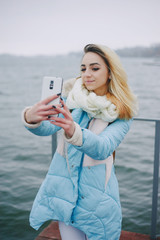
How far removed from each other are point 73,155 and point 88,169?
11cm

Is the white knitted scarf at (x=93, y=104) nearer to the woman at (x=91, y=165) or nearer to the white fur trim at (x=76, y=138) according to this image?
the woman at (x=91, y=165)

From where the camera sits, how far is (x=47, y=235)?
7.73 feet

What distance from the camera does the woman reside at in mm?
1452

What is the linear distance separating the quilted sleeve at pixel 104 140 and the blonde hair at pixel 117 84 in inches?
2.4

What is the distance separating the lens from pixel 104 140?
4.26 ft

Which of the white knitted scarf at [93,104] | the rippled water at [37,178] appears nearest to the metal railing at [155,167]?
the white knitted scarf at [93,104]

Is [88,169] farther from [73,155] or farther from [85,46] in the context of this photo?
[85,46]

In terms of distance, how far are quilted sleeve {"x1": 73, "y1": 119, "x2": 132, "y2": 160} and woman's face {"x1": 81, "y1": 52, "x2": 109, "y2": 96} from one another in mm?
254

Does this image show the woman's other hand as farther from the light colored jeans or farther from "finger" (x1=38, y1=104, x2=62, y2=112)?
the light colored jeans

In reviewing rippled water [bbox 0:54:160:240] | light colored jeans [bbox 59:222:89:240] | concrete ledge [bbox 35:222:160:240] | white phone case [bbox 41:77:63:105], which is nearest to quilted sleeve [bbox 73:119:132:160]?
white phone case [bbox 41:77:63:105]

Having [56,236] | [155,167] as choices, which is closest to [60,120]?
[155,167]

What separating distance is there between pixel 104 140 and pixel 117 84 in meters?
0.40

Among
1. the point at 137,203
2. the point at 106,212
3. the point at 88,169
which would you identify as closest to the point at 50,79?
the point at 88,169

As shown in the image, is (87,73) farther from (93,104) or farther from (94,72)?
(93,104)
